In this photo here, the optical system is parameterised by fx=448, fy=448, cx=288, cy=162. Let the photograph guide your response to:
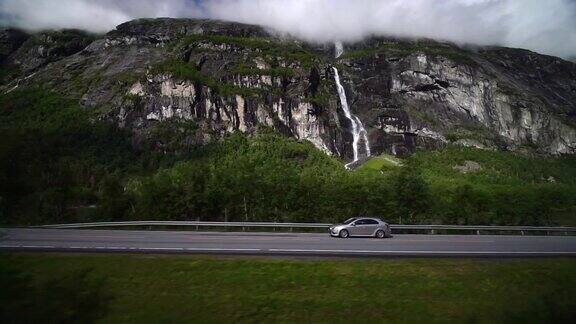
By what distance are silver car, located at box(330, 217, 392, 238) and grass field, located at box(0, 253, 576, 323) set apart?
12635 mm

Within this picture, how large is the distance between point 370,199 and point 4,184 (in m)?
43.4

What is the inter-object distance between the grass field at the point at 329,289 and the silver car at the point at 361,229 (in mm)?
12635

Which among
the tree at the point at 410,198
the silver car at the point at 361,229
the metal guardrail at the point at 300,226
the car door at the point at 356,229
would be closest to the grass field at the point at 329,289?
the silver car at the point at 361,229

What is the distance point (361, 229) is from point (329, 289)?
639 inches

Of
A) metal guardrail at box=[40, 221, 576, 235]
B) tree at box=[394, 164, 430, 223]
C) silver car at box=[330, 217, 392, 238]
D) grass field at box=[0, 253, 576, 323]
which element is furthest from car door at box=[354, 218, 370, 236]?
tree at box=[394, 164, 430, 223]

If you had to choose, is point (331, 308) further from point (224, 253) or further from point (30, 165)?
point (30, 165)

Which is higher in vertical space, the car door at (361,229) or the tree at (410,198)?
the tree at (410,198)

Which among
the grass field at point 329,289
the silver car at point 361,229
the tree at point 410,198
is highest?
the tree at point 410,198

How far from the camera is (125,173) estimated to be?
620ft

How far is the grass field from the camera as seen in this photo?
12.3 meters

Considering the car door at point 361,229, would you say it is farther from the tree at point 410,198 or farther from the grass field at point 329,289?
the tree at point 410,198

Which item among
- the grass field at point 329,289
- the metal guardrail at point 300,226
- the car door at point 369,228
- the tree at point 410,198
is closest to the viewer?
the grass field at point 329,289

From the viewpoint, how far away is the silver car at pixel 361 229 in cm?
2987

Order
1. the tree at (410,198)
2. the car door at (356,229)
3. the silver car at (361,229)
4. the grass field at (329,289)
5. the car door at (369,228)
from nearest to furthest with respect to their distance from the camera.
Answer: the grass field at (329,289), the silver car at (361,229), the car door at (356,229), the car door at (369,228), the tree at (410,198)
